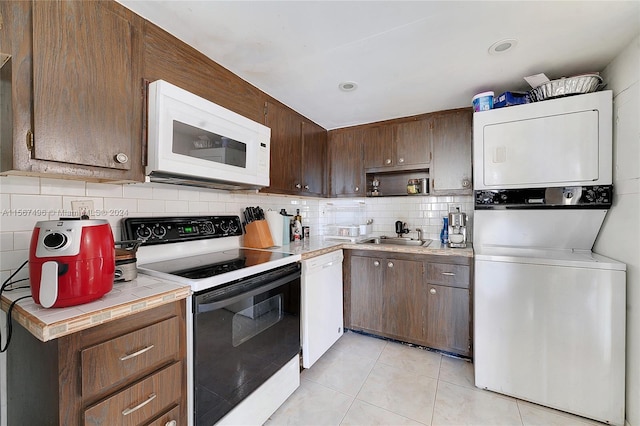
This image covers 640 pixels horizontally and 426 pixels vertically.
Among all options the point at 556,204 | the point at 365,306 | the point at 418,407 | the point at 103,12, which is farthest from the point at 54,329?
the point at 556,204

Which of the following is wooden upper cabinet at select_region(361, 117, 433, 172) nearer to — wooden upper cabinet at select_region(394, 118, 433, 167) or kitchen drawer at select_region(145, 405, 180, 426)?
wooden upper cabinet at select_region(394, 118, 433, 167)

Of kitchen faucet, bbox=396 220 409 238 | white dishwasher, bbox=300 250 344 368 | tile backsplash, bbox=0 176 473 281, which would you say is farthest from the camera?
kitchen faucet, bbox=396 220 409 238

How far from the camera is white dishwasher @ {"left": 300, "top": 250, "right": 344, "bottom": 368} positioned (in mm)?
1822

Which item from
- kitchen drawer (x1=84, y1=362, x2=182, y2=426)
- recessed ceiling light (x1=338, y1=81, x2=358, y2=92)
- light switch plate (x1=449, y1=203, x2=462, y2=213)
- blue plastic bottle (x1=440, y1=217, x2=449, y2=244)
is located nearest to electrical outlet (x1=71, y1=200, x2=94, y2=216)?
kitchen drawer (x1=84, y1=362, x2=182, y2=426)

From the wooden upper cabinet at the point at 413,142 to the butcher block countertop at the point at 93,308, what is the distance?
223 centimetres

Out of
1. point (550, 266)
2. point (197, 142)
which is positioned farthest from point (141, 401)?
point (550, 266)

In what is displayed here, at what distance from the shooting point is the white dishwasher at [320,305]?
182cm

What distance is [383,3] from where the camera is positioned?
45.2 inches

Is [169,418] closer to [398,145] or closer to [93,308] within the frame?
[93,308]

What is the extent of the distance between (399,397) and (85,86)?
2369 mm

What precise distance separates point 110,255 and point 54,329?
0.27m

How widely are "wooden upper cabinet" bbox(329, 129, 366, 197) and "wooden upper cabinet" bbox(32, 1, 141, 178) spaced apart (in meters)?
2.00

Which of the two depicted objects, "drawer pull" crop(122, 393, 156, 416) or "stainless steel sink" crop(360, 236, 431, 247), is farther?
"stainless steel sink" crop(360, 236, 431, 247)

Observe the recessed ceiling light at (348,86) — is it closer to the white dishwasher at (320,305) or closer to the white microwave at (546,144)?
the white microwave at (546,144)
